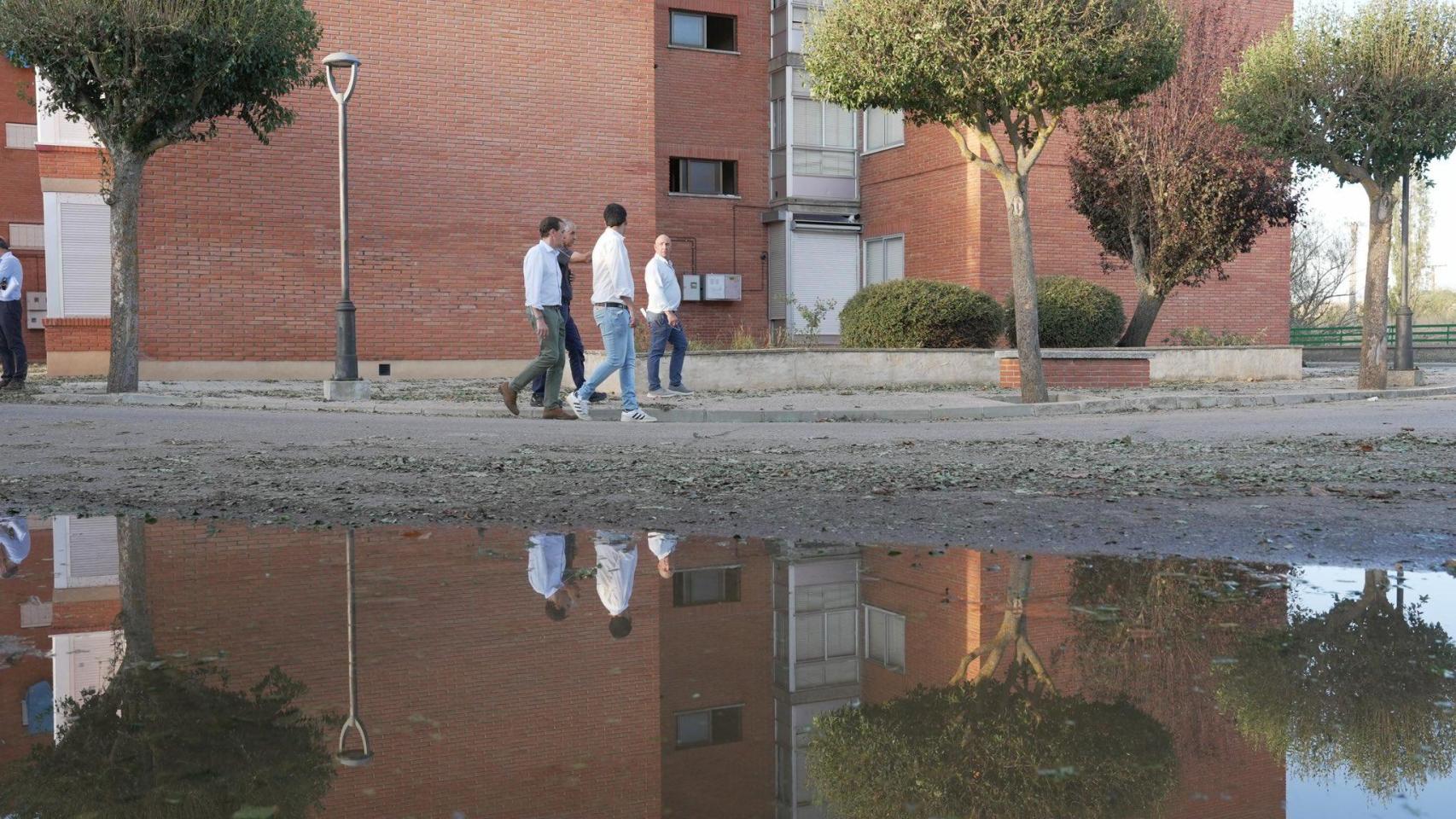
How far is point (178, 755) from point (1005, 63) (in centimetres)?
1341

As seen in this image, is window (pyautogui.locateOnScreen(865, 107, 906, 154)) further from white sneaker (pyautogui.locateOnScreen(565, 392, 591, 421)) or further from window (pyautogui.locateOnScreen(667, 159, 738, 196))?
white sneaker (pyautogui.locateOnScreen(565, 392, 591, 421))

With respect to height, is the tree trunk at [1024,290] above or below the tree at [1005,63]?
below

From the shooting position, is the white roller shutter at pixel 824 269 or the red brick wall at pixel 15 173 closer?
the white roller shutter at pixel 824 269

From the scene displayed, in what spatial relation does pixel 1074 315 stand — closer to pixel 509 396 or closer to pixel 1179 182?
pixel 1179 182

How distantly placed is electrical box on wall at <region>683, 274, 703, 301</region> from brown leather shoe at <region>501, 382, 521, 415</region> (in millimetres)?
→ 16114

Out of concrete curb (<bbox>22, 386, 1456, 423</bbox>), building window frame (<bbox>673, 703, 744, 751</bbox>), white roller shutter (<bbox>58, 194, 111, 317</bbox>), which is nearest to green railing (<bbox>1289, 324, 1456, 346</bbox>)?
concrete curb (<bbox>22, 386, 1456, 423</bbox>)

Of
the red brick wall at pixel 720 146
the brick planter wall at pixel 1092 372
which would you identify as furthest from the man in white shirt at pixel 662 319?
the red brick wall at pixel 720 146

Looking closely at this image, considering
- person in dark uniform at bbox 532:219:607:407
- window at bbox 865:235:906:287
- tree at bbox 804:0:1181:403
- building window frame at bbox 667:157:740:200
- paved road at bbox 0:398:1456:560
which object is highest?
building window frame at bbox 667:157:740:200

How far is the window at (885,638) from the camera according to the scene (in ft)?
10.9

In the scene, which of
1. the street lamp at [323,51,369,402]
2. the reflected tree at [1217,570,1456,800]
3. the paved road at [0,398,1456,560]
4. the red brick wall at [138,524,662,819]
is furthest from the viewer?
the street lamp at [323,51,369,402]

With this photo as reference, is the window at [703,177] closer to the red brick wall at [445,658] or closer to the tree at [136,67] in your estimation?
the tree at [136,67]

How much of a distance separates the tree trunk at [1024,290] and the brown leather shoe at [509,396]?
6.45 metres

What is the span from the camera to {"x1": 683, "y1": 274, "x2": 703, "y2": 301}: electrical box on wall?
28.4m

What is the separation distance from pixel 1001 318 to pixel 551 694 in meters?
17.7
